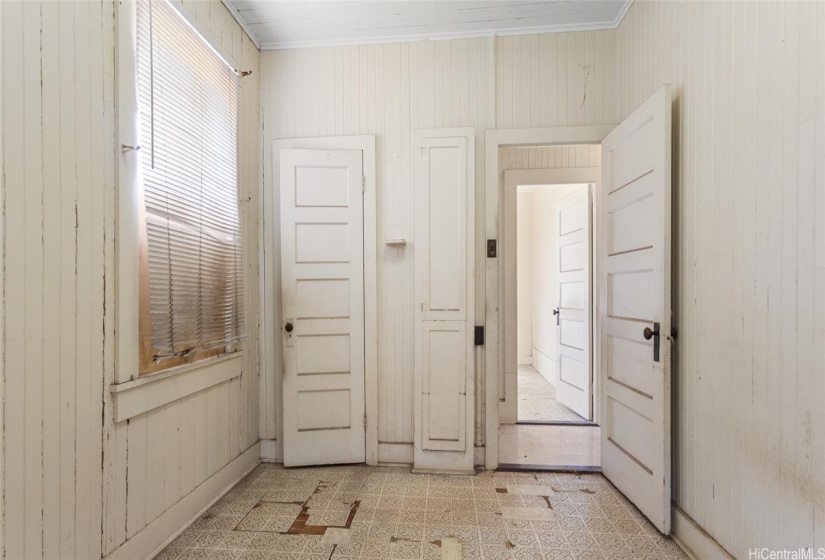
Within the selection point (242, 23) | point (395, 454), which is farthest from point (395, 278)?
point (242, 23)

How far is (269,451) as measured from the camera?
2625 millimetres

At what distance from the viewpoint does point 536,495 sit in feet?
7.04

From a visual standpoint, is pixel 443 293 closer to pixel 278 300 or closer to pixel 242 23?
pixel 278 300

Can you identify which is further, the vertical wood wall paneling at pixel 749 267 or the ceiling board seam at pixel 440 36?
the ceiling board seam at pixel 440 36

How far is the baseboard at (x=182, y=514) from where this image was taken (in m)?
1.58

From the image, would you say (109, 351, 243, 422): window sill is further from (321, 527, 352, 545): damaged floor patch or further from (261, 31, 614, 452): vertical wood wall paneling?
(321, 527, 352, 545): damaged floor patch

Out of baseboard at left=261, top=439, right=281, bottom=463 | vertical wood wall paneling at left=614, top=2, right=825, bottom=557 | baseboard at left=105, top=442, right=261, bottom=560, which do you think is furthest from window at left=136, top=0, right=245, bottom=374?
vertical wood wall paneling at left=614, top=2, right=825, bottom=557

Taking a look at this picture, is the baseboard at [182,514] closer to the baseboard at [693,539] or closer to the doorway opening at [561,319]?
the doorway opening at [561,319]

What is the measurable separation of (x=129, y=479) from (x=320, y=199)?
1.86 m

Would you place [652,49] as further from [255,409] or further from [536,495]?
[255,409]

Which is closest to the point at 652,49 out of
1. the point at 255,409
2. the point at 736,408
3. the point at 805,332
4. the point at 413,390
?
the point at 805,332

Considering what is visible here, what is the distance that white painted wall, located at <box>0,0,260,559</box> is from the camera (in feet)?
3.77

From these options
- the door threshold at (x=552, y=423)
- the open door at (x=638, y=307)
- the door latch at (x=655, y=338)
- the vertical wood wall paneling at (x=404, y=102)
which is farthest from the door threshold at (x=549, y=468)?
the door latch at (x=655, y=338)

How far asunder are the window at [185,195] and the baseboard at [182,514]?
0.74 meters
